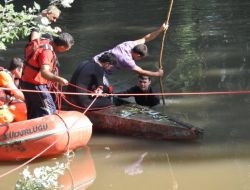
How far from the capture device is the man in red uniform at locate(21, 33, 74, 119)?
6.13 metres

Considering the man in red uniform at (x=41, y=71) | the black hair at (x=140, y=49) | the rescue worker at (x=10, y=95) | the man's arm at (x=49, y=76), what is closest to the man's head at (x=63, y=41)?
the man in red uniform at (x=41, y=71)

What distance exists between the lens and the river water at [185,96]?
5961 mm

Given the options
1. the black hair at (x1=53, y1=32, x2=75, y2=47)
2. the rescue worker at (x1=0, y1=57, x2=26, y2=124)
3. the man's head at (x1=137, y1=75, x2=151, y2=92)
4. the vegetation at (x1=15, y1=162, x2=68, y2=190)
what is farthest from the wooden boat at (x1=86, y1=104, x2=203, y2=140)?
the vegetation at (x1=15, y1=162, x2=68, y2=190)

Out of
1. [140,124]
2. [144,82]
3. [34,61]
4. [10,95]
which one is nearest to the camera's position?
[34,61]

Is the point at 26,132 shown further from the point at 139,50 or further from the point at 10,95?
the point at 139,50

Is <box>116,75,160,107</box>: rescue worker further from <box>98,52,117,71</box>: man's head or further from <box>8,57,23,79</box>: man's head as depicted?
<box>8,57,23,79</box>: man's head

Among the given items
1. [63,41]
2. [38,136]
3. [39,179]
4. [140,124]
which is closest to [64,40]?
[63,41]

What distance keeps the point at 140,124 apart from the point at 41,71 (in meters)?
1.51

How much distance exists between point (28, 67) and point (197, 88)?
331 centimetres

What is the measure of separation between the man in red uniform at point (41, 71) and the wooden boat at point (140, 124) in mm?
823

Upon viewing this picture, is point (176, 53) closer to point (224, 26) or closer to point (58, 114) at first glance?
point (224, 26)

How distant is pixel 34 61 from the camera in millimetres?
6324

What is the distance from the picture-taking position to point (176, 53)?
11.2m

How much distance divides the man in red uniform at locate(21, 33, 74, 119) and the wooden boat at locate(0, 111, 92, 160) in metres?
0.33
